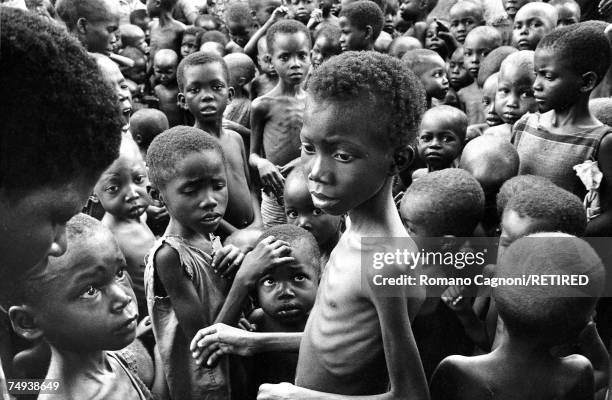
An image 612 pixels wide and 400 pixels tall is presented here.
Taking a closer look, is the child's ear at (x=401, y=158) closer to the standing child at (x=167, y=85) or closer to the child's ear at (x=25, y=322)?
the child's ear at (x=25, y=322)

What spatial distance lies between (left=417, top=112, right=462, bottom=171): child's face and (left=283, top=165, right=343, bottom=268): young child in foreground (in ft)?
2.75

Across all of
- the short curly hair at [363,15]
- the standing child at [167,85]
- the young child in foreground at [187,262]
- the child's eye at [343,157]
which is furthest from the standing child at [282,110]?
the child's eye at [343,157]

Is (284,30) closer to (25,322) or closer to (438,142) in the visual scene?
(438,142)

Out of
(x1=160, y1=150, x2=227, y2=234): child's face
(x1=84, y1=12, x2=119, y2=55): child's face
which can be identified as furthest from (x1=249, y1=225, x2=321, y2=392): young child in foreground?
(x1=84, y1=12, x2=119, y2=55): child's face

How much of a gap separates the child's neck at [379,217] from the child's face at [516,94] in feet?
7.98

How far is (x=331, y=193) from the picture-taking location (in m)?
1.90

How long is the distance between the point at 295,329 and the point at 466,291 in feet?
2.07

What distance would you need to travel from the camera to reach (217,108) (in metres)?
4.46

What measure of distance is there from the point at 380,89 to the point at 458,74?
14.5 feet

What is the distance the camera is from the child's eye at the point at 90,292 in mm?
2078

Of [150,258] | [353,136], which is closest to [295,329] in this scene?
[150,258]

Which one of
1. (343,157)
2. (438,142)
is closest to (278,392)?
(343,157)

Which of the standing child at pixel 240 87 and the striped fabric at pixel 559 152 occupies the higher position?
the striped fabric at pixel 559 152

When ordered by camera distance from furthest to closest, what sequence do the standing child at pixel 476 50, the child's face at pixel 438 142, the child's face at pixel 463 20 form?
the child's face at pixel 463 20
the standing child at pixel 476 50
the child's face at pixel 438 142
